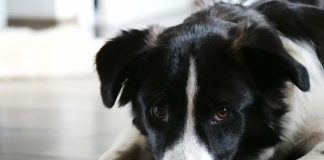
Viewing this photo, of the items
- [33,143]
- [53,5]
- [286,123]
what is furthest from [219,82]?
[53,5]

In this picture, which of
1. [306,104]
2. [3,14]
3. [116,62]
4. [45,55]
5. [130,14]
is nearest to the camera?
[116,62]

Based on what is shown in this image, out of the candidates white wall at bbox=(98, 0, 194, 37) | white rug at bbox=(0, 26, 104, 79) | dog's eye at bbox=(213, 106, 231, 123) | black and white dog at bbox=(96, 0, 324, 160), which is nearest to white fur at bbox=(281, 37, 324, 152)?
black and white dog at bbox=(96, 0, 324, 160)

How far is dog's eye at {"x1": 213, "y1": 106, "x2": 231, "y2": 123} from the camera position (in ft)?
5.80

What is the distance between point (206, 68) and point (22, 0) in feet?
17.2

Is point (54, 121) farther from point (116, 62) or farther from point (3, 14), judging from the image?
point (3, 14)

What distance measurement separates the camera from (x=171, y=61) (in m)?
1.83

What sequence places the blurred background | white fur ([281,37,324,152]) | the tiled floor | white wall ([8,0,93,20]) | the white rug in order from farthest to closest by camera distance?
1. white wall ([8,0,93,20])
2. the white rug
3. the blurred background
4. the tiled floor
5. white fur ([281,37,324,152])

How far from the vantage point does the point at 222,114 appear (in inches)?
69.9

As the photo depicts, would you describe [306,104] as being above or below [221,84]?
below

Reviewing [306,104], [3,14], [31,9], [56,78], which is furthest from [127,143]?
[31,9]

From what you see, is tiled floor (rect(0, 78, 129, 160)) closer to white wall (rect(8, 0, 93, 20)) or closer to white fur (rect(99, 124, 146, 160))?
white fur (rect(99, 124, 146, 160))

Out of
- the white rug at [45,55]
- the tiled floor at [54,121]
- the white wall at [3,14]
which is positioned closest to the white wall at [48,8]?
the white wall at [3,14]

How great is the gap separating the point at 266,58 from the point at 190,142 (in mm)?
325

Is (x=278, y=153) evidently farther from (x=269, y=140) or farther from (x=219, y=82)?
(x=219, y=82)
